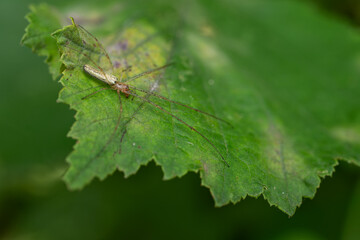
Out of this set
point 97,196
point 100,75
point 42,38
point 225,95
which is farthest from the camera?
point 97,196

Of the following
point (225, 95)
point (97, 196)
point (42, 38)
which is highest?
point (42, 38)

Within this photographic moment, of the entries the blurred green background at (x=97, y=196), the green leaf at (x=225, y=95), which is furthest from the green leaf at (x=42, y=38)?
the blurred green background at (x=97, y=196)

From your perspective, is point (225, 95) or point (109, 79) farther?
point (225, 95)

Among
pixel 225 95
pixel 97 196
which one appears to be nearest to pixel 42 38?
pixel 225 95

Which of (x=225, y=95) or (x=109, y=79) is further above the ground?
(x=109, y=79)

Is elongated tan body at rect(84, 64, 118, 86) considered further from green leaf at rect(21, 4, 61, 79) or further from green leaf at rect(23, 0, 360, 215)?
green leaf at rect(21, 4, 61, 79)

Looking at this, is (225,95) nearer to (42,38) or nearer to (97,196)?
(42,38)

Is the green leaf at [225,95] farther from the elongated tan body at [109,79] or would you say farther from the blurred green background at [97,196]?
the blurred green background at [97,196]
